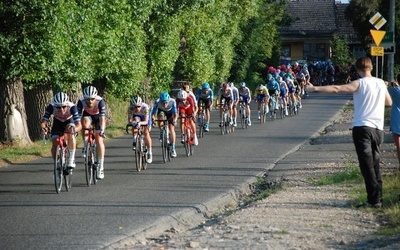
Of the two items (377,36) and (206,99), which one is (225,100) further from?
(377,36)

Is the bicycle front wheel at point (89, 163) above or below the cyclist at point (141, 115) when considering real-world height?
below

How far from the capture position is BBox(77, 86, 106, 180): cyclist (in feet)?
53.2

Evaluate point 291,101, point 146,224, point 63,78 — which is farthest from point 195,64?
point 146,224

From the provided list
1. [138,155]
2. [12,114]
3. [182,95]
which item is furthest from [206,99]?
[138,155]

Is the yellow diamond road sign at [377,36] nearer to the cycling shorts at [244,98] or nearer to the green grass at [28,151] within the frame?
the cycling shorts at [244,98]

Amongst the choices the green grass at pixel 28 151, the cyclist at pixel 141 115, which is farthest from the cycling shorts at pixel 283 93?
the cyclist at pixel 141 115

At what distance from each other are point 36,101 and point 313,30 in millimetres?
66003

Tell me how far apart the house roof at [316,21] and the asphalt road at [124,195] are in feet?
215

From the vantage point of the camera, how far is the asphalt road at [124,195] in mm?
10859

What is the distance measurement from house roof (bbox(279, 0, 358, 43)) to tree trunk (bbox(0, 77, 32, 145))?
215 ft

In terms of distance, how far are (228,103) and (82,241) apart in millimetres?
19086

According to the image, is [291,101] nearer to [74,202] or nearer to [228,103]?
[228,103]

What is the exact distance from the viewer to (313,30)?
89.7 meters

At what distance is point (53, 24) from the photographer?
2062 centimetres
